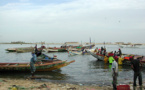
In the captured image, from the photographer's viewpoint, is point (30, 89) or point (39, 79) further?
point (39, 79)

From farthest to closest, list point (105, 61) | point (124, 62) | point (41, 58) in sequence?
1. point (105, 61)
2. point (124, 62)
3. point (41, 58)

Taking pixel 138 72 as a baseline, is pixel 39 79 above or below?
below

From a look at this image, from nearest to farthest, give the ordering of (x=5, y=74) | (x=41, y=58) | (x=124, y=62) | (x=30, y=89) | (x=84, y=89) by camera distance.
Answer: (x=30, y=89) < (x=84, y=89) < (x=5, y=74) < (x=41, y=58) < (x=124, y=62)

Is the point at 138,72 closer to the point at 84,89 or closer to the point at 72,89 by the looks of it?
the point at 84,89

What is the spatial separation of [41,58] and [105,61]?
414 inches

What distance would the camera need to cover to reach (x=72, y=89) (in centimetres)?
802

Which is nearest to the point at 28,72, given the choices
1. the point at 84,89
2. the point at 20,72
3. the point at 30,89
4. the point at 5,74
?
the point at 20,72

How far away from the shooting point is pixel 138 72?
8031mm

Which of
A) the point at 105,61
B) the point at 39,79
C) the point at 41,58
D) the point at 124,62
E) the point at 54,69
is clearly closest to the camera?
the point at 39,79

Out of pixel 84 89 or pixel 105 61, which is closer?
pixel 84 89

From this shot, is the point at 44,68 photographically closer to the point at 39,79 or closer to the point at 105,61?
the point at 39,79

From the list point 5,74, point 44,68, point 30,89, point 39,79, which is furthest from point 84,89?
point 5,74

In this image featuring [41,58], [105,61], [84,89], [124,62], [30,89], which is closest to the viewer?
[30,89]

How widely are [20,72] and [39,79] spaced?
313cm
